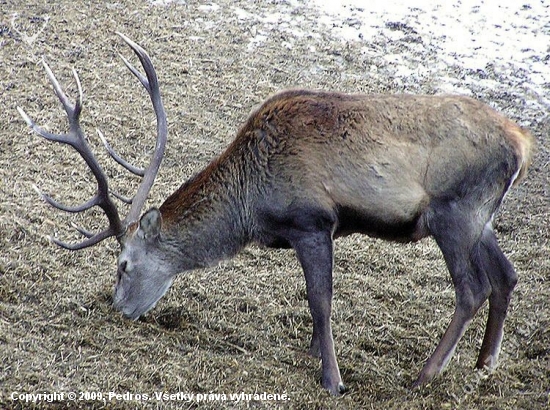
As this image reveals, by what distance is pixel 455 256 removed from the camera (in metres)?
5.21

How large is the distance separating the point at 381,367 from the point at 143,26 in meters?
6.43

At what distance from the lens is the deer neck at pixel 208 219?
5457mm

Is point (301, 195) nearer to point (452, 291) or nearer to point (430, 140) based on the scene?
point (430, 140)

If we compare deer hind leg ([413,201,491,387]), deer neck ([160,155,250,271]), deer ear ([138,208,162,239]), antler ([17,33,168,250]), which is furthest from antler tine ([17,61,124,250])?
deer hind leg ([413,201,491,387])

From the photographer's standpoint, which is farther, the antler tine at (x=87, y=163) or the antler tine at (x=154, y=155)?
the antler tine at (x=154, y=155)

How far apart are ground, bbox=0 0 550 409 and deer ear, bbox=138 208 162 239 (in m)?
0.58

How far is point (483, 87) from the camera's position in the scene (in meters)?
9.34

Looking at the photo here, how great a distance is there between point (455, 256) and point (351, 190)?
2.67 feet

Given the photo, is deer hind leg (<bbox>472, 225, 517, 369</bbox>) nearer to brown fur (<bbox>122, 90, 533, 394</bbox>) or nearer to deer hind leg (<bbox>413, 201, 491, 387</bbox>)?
brown fur (<bbox>122, 90, 533, 394</bbox>)

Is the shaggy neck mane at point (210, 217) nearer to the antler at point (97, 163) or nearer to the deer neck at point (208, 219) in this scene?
the deer neck at point (208, 219)

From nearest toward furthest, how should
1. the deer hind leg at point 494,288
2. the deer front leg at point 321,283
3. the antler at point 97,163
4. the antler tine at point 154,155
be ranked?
the deer front leg at point 321,283 → the antler at point 97,163 → the deer hind leg at point 494,288 → the antler tine at point 154,155

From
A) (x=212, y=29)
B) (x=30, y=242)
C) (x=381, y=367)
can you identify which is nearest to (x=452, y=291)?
(x=381, y=367)

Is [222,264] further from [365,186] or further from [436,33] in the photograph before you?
[436,33]

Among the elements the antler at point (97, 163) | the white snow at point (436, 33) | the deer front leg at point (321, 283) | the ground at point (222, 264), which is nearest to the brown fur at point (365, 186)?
the deer front leg at point (321, 283)
